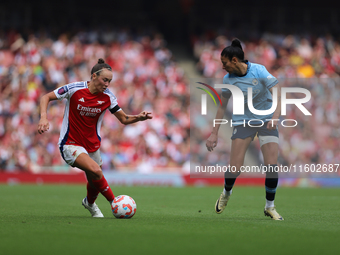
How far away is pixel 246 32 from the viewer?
24.6 metres

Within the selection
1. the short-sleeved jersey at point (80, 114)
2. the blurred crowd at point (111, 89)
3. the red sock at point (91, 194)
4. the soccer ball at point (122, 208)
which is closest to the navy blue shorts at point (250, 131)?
the soccer ball at point (122, 208)

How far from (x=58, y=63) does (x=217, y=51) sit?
736cm

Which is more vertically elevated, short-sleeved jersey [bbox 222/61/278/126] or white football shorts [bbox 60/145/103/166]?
short-sleeved jersey [bbox 222/61/278/126]

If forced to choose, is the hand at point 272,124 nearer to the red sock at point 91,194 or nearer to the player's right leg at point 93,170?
the player's right leg at point 93,170

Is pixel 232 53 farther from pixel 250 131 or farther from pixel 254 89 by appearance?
pixel 250 131

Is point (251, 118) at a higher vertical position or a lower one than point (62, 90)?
lower

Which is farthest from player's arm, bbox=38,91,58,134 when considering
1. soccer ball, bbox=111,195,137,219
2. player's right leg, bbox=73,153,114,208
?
soccer ball, bbox=111,195,137,219

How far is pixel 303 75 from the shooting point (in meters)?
22.3

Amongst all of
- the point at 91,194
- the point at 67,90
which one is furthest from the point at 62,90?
the point at 91,194

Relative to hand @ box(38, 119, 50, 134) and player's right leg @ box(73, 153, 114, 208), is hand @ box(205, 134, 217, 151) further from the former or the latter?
hand @ box(38, 119, 50, 134)

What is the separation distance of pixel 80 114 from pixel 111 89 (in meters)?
13.6

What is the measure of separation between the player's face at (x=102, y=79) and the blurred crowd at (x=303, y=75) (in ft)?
43.5

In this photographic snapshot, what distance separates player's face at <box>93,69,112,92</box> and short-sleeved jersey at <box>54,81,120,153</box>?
0.48ft

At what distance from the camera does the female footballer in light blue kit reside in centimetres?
709
